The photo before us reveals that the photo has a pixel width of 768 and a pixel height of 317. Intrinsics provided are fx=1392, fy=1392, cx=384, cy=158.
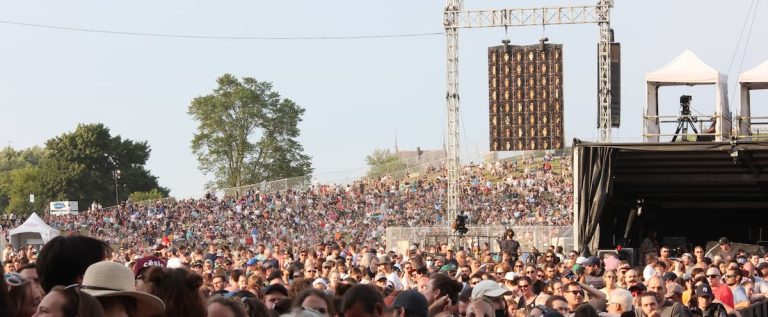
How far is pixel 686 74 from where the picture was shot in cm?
2539

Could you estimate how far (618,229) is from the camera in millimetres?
28047

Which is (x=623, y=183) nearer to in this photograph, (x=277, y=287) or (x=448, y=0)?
(x=448, y=0)

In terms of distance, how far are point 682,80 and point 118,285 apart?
2097 cm

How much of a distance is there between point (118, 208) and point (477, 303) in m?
48.0

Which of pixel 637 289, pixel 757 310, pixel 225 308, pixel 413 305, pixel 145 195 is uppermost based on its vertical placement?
pixel 225 308

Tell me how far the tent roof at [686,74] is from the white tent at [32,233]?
1748 cm

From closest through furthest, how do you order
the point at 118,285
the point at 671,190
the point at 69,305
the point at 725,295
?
the point at 69,305 → the point at 118,285 → the point at 725,295 → the point at 671,190

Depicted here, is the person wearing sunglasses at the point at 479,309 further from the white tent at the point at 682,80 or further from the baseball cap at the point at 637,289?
the white tent at the point at 682,80

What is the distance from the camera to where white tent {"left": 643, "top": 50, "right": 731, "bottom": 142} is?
995 inches

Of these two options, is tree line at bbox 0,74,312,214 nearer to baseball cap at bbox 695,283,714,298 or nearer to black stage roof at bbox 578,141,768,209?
black stage roof at bbox 578,141,768,209

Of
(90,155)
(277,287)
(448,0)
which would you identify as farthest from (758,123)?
(90,155)

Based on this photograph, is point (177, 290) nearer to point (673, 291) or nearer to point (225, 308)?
point (225, 308)

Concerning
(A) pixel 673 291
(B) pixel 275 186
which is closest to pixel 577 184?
(A) pixel 673 291

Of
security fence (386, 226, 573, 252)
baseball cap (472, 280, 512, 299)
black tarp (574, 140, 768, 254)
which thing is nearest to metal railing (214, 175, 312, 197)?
security fence (386, 226, 573, 252)
